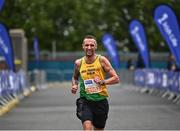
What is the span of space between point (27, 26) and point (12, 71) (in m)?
37.2

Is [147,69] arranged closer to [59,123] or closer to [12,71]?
[12,71]

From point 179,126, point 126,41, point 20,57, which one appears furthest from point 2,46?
point 126,41

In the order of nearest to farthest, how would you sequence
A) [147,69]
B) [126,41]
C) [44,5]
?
[147,69] < [44,5] < [126,41]

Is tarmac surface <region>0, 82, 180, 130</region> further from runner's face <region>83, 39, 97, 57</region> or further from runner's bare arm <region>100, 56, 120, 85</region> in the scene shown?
runner's face <region>83, 39, 97, 57</region>

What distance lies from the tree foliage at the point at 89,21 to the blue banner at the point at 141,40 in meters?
34.4

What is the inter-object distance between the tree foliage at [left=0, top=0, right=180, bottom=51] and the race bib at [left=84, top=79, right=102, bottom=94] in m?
60.1

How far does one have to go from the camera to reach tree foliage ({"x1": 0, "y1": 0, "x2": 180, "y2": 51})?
74.6 metres

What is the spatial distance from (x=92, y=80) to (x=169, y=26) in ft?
47.0

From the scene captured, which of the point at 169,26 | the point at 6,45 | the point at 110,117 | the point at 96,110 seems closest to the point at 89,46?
the point at 96,110

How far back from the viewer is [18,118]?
18.8 m

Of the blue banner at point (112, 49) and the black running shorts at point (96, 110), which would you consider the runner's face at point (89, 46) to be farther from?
the blue banner at point (112, 49)

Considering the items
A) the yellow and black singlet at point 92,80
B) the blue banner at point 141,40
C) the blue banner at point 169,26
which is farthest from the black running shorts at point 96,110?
the blue banner at point 141,40

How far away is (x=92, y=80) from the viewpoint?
1010 cm

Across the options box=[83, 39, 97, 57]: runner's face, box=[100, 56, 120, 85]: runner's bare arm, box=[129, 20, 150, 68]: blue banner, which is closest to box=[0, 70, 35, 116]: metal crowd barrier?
box=[129, 20, 150, 68]: blue banner
